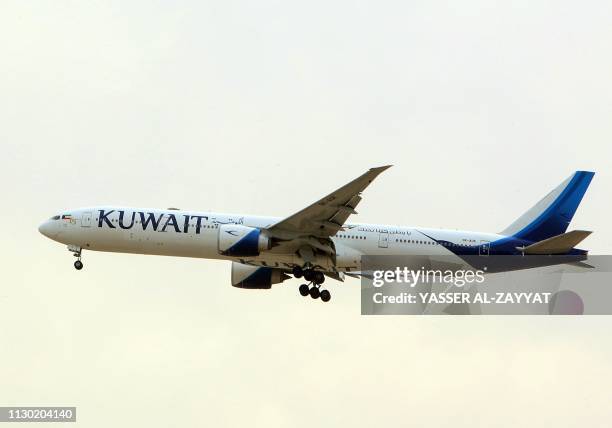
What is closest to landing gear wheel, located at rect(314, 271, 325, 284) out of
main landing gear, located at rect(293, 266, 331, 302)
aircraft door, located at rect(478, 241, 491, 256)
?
main landing gear, located at rect(293, 266, 331, 302)

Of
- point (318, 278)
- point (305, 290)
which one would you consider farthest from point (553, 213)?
point (305, 290)

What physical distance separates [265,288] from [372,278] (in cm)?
739

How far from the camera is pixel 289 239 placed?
49.4m

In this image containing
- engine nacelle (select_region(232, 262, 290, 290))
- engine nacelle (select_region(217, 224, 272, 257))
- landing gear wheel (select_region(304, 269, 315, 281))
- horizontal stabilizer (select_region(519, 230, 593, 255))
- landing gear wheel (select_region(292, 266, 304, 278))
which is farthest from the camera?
engine nacelle (select_region(232, 262, 290, 290))

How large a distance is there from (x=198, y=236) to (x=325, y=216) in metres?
6.04

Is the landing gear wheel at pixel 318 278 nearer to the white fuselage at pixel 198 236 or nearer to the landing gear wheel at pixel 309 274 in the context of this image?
the landing gear wheel at pixel 309 274

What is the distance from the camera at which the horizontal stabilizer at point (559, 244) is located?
49.0 metres

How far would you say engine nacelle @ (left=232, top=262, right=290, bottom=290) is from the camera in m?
55.4

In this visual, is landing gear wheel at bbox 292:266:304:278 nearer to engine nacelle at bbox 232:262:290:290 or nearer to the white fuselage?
the white fuselage

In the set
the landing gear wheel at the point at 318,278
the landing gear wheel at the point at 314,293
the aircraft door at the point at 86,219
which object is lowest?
the landing gear wheel at the point at 314,293

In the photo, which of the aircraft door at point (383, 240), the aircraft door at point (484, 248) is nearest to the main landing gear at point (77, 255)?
the aircraft door at point (383, 240)

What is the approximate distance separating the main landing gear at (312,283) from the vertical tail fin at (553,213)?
33.4 feet

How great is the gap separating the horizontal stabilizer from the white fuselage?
238cm

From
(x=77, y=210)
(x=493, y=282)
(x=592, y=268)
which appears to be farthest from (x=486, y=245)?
(x=77, y=210)
